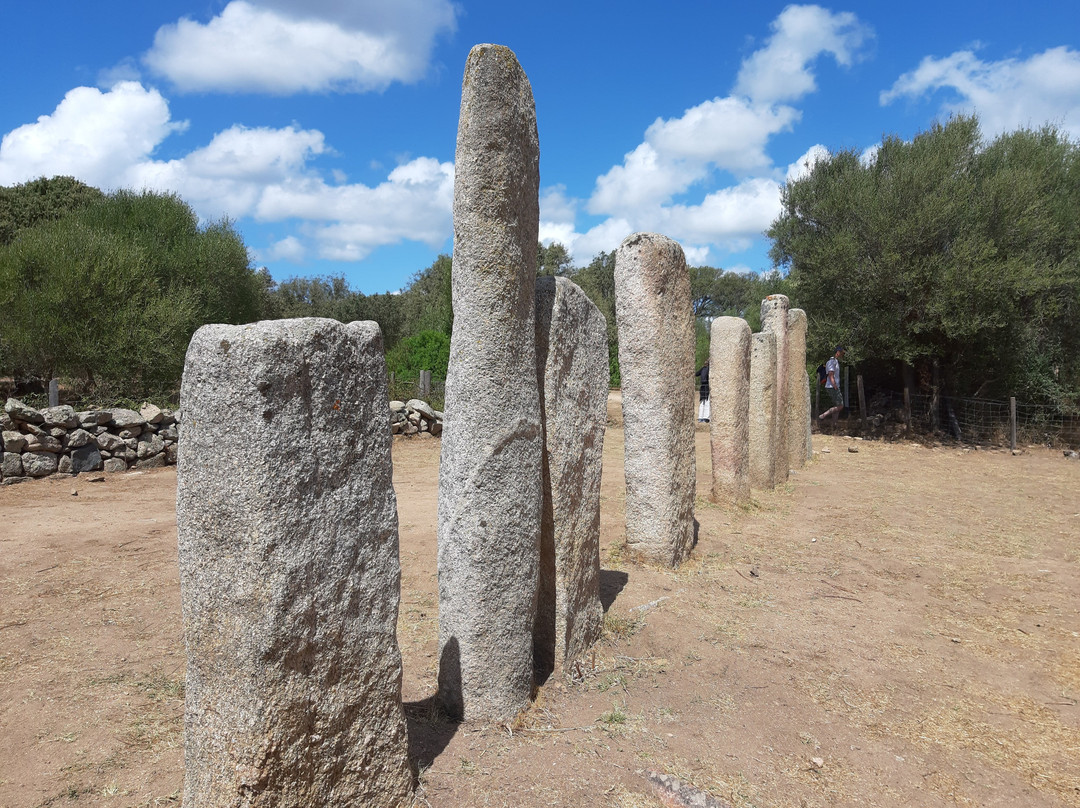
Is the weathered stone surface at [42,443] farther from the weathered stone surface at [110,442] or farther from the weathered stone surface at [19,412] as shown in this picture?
the weathered stone surface at [110,442]

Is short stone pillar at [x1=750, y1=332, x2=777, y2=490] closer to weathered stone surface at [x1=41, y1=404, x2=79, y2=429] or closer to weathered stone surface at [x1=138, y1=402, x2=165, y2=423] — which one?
weathered stone surface at [x1=138, y1=402, x2=165, y2=423]

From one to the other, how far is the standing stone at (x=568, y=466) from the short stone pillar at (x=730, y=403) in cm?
354

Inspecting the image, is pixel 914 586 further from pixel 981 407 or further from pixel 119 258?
pixel 119 258

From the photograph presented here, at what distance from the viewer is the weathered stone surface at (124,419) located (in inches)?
381

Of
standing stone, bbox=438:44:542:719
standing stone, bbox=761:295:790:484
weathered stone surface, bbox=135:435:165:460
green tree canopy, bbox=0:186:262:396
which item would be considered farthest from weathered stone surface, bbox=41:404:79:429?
standing stone, bbox=761:295:790:484

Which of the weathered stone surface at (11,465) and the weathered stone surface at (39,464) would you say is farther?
the weathered stone surface at (39,464)

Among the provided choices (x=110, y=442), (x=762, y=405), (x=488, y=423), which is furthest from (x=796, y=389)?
(x=110, y=442)

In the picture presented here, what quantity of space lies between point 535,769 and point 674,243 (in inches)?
157

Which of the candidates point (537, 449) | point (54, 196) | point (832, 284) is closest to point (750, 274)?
point (832, 284)

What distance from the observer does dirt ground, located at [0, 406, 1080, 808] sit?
9.50 ft

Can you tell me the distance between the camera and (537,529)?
3.27 m

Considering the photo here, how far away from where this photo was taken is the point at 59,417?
362 inches

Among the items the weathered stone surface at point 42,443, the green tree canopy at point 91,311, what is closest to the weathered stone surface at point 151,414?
the weathered stone surface at point 42,443

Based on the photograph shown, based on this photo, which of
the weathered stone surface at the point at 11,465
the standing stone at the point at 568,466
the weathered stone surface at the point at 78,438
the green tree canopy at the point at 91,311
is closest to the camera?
the standing stone at the point at 568,466
